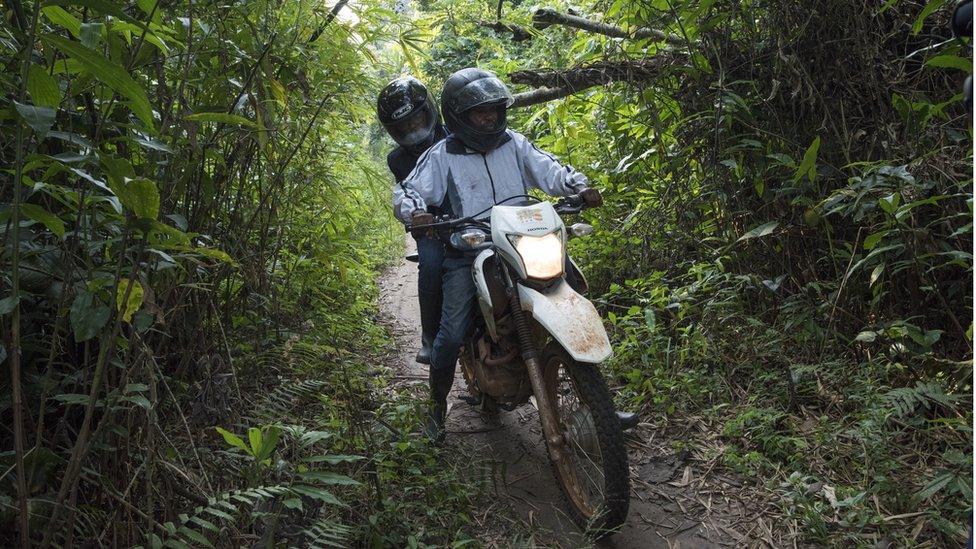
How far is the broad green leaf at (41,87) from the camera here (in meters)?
1.55

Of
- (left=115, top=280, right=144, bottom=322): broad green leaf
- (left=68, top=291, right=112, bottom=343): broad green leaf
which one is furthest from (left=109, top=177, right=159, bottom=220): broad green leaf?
(left=68, top=291, right=112, bottom=343): broad green leaf

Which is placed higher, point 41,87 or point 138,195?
point 41,87

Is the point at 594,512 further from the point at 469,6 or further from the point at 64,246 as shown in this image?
the point at 469,6

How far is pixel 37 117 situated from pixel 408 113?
3909 millimetres

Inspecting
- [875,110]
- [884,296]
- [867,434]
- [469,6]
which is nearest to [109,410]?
[867,434]

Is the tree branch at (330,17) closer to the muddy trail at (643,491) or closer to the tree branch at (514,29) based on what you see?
the tree branch at (514,29)

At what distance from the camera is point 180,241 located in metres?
1.88

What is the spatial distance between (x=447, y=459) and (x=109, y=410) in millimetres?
2070

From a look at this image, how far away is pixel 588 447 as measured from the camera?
10.5ft

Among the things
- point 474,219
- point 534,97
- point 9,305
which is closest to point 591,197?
point 474,219

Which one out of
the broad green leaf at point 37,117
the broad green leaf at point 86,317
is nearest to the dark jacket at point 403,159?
Result: the broad green leaf at point 86,317

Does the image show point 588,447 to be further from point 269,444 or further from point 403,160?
point 403,160

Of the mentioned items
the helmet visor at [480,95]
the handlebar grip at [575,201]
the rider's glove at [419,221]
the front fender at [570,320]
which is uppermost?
the helmet visor at [480,95]

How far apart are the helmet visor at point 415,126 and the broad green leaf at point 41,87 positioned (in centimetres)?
381
